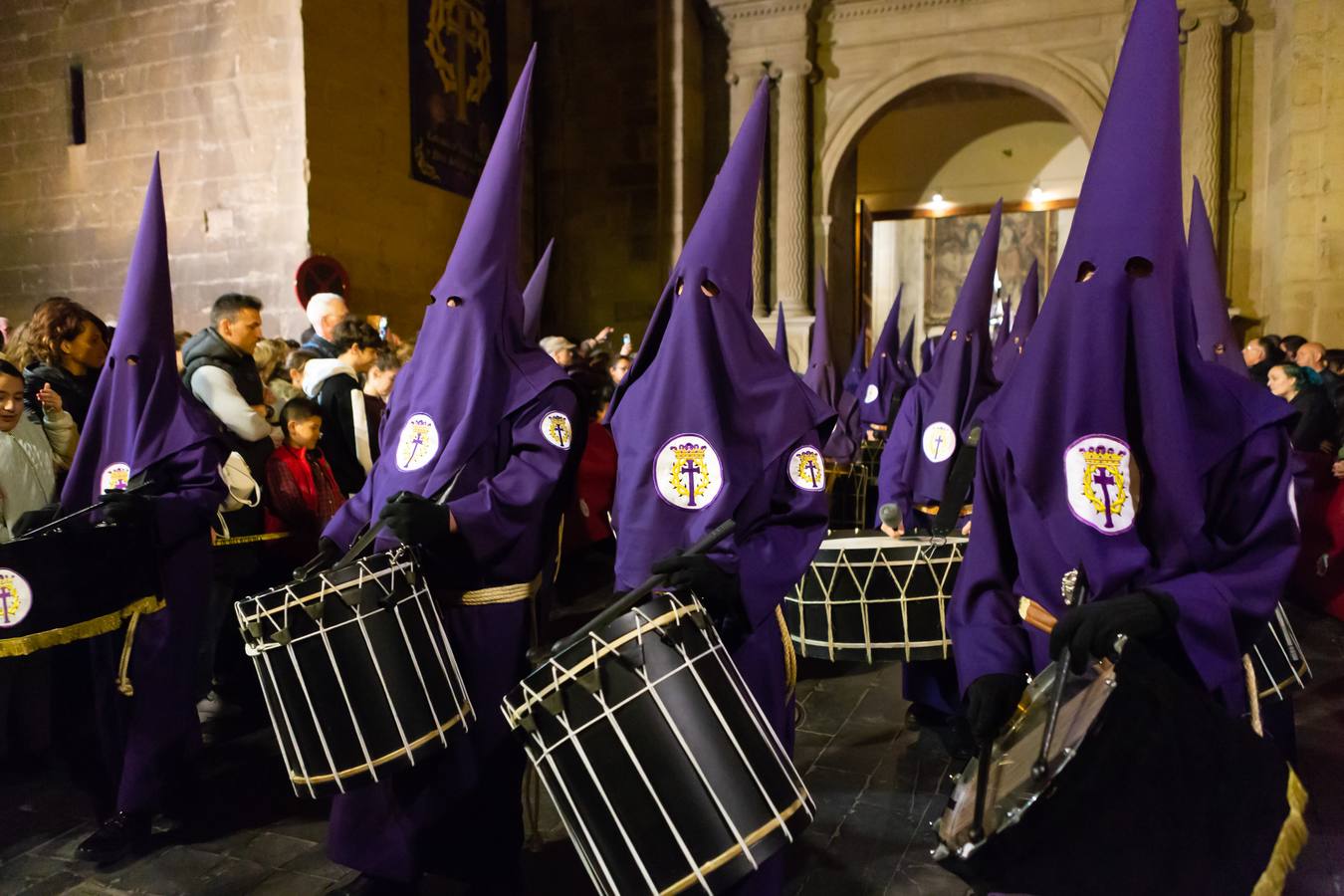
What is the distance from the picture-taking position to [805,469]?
8.49ft

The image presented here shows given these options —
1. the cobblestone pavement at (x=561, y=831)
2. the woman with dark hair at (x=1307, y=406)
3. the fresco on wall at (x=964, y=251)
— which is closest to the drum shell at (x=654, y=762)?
the cobblestone pavement at (x=561, y=831)

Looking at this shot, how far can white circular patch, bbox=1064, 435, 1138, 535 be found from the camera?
1938 mm

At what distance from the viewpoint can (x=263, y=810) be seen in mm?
3791

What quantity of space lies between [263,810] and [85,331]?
2.16 metres

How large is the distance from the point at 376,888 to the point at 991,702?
6.73 feet

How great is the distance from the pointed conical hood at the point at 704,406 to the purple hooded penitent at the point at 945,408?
8.69 ft

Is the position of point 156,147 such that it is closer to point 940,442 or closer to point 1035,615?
point 940,442

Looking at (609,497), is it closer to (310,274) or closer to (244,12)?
(310,274)

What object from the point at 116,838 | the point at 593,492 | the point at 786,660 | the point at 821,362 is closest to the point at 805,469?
the point at 786,660

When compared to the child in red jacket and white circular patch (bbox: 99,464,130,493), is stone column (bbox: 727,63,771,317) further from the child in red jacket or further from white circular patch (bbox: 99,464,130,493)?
white circular patch (bbox: 99,464,130,493)

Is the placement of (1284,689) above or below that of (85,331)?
below

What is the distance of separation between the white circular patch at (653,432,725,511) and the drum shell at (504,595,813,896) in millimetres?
507

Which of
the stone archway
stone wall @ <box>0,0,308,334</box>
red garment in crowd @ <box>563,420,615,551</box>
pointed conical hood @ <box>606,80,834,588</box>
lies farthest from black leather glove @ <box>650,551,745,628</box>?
the stone archway

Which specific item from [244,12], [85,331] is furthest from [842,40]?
[85,331]
